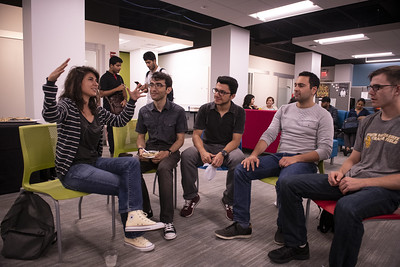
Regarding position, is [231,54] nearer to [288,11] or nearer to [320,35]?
[288,11]

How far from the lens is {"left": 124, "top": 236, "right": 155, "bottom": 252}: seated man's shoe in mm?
1896

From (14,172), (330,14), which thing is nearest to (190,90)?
(330,14)

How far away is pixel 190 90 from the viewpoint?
33.3ft

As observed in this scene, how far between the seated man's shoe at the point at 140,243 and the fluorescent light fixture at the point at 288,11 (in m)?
5.21

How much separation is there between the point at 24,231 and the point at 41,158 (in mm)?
489

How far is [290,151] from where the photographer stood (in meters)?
2.32

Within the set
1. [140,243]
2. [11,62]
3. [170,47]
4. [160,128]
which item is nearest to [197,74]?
[170,47]

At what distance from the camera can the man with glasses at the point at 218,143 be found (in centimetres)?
246

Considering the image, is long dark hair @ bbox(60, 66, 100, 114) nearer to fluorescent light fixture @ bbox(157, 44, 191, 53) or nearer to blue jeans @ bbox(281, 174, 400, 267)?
blue jeans @ bbox(281, 174, 400, 267)

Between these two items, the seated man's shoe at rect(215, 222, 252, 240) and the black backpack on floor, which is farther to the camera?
the seated man's shoe at rect(215, 222, 252, 240)

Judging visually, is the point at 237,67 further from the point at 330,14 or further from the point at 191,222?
the point at 191,222

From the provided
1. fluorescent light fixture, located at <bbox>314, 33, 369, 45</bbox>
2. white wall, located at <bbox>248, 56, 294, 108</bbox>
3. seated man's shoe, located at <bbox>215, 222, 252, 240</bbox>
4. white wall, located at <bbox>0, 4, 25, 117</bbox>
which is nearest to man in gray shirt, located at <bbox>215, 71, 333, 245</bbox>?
seated man's shoe, located at <bbox>215, 222, 252, 240</bbox>

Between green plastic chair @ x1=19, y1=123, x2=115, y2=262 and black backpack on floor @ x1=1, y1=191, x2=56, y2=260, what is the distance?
Answer: 10cm

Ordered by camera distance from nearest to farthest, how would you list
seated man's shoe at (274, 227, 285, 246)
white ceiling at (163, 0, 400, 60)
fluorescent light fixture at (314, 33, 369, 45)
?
seated man's shoe at (274, 227, 285, 246), white ceiling at (163, 0, 400, 60), fluorescent light fixture at (314, 33, 369, 45)
